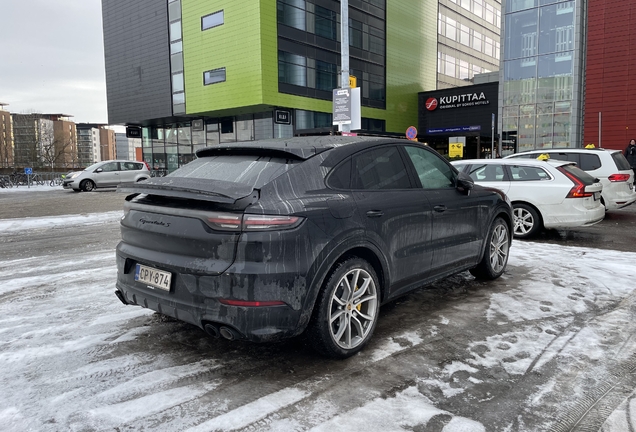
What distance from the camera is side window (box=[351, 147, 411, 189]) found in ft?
12.2

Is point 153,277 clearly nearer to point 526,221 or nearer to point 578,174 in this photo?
point 526,221

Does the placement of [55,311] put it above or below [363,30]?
below

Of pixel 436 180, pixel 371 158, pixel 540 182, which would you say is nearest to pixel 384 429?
pixel 371 158

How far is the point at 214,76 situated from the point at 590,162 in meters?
27.3

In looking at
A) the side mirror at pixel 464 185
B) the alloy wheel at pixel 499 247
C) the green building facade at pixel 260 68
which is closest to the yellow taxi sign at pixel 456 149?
the green building facade at pixel 260 68

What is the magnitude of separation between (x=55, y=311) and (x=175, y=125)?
37675 millimetres

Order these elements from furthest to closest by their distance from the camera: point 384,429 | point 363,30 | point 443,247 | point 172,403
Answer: point 363,30, point 443,247, point 172,403, point 384,429

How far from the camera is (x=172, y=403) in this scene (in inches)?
111

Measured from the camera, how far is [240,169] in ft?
11.5

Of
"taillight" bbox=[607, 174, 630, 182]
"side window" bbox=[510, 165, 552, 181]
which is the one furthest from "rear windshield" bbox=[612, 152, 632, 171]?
"side window" bbox=[510, 165, 552, 181]

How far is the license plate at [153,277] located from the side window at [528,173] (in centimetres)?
753

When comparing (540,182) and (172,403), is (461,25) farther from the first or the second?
(172,403)

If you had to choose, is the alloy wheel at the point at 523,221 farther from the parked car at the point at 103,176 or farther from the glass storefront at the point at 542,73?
the glass storefront at the point at 542,73

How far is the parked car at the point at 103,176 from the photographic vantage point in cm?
2358
